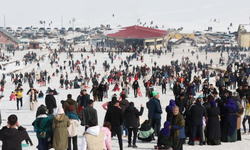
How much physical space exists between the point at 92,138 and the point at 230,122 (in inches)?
188

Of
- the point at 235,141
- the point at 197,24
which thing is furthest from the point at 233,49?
the point at 197,24

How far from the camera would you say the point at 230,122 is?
407 inches

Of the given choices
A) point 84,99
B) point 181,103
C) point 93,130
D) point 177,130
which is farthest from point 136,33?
point 93,130

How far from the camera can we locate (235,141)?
10.6 metres

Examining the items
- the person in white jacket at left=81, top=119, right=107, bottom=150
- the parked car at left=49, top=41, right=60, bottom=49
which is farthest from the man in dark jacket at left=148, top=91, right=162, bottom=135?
the parked car at left=49, top=41, right=60, bottom=49

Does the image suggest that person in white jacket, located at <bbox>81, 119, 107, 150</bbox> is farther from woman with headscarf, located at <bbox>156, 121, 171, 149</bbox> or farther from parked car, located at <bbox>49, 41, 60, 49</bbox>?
parked car, located at <bbox>49, 41, 60, 49</bbox>

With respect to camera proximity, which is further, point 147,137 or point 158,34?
point 158,34

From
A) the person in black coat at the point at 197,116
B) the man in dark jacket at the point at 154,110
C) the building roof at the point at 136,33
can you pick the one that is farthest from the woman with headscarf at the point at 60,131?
the building roof at the point at 136,33

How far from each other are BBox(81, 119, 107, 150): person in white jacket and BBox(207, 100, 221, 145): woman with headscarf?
154 inches

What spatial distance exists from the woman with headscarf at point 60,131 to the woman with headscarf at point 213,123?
3.51 meters

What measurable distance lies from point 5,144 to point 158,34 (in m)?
71.4

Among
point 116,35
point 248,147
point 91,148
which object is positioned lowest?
point 248,147

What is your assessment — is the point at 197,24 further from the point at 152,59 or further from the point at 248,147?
the point at 248,147

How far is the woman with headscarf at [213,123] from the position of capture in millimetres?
9867
